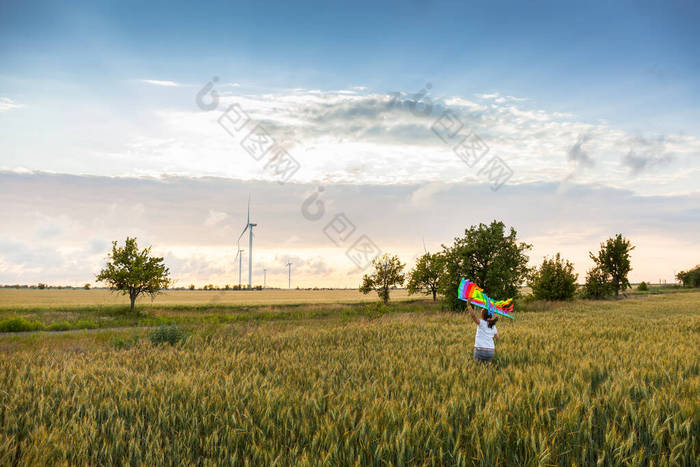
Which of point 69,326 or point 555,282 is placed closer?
point 69,326

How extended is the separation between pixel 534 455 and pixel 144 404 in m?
6.74

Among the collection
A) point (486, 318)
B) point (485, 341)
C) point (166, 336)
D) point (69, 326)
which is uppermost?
point (486, 318)

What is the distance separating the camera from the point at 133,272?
1741 inches

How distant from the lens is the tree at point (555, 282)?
166 ft

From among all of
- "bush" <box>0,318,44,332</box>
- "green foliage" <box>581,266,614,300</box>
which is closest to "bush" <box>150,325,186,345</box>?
"bush" <box>0,318,44,332</box>

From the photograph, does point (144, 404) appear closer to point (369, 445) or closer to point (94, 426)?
point (94, 426)

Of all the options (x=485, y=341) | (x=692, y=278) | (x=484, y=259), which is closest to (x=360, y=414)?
(x=485, y=341)

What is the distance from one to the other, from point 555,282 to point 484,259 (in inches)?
731

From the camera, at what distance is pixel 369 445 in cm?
530

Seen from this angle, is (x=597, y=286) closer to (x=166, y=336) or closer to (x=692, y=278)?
(x=166, y=336)

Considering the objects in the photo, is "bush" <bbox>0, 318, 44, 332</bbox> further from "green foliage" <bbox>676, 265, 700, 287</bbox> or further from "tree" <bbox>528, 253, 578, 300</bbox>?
"green foliage" <bbox>676, 265, 700, 287</bbox>

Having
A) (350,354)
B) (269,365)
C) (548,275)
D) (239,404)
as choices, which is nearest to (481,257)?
(548,275)

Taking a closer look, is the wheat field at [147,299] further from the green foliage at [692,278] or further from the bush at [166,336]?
the green foliage at [692,278]

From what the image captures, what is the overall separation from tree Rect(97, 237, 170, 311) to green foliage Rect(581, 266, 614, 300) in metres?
59.8
